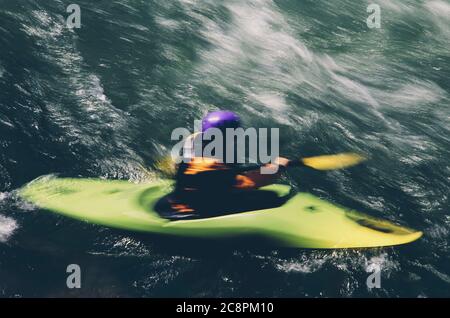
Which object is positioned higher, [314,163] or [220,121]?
[220,121]

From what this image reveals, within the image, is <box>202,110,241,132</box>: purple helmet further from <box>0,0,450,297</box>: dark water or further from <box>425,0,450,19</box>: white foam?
<box>425,0,450,19</box>: white foam

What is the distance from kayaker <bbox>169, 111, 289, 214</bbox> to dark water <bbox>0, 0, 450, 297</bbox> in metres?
0.59

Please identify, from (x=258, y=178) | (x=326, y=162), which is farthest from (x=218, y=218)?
(x=326, y=162)

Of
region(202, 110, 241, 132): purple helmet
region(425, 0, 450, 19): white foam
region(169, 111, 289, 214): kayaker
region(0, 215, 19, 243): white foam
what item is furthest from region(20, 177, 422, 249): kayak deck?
region(425, 0, 450, 19): white foam

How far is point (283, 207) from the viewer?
6719 millimetres

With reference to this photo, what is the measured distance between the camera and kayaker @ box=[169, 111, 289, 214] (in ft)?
20.6

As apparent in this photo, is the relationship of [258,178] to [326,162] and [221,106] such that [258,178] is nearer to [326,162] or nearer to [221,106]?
[326,162]

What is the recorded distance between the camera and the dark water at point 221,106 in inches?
229

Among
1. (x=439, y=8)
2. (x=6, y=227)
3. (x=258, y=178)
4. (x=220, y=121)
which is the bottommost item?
(x=6, y=227)

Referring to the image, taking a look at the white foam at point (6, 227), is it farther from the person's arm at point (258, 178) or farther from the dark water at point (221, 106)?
the person's arm at point (258, 178)

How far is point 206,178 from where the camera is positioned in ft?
20.6

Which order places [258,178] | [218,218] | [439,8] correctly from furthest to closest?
[439,8], [258,178], [218,218]

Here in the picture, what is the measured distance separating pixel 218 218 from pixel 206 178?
46cm

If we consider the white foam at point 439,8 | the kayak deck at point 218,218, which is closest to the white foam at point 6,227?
the kayak deck at point 218,218
